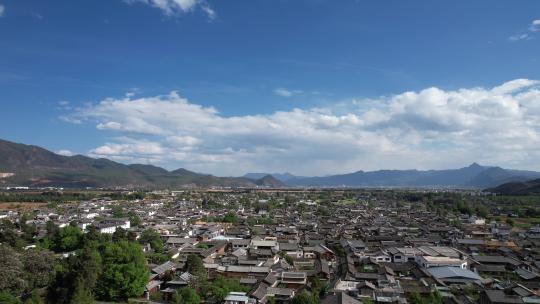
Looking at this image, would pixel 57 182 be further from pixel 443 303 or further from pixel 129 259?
pixel 443 303

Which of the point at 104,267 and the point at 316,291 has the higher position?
the point at 104,267

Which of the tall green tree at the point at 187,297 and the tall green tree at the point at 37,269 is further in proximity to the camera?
the tall green tree at the point at 37,269

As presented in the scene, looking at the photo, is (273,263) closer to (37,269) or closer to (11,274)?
(37,269)

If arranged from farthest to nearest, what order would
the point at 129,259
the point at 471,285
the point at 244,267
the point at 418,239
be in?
the point at 418,239, the point at 244,267, the point at 471,285, the point at 129,259

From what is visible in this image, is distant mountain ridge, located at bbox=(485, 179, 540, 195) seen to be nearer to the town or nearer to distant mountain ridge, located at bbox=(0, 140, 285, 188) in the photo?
the town

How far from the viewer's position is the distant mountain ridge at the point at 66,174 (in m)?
113

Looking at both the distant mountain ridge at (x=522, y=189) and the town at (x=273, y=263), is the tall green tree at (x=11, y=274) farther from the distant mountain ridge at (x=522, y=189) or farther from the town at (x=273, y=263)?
the distant mountain ridge at (x=522, y=189)

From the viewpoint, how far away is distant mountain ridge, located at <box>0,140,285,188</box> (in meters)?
113

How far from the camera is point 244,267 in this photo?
65.3 feet

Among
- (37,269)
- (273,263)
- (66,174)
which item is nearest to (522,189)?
(273,263)

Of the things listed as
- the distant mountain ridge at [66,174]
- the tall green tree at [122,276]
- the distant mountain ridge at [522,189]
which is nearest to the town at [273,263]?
the tall green tree at [122,276]

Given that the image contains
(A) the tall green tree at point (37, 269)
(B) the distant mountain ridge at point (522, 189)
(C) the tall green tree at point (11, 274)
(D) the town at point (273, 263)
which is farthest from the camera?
(B) the distant mountain ridge at point (522, 189)

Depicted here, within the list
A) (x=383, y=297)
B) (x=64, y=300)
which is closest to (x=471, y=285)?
(x=383, y=297)

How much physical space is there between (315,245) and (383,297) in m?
10.9
